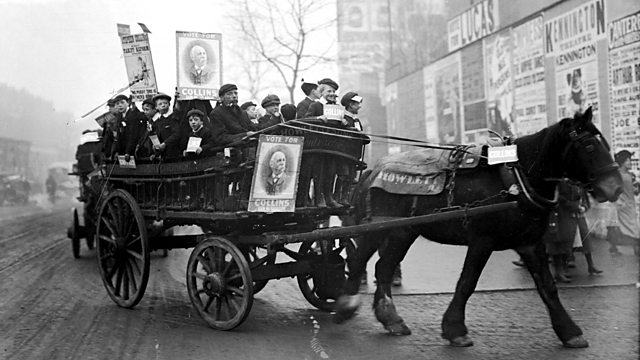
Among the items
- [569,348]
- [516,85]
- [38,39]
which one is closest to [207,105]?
[569,348]

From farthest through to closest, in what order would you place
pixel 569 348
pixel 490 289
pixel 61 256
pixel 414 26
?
pixel 414 26, pixel 61 256, pixel 490 289, pixel 569 348

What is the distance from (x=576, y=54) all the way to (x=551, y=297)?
757 cm

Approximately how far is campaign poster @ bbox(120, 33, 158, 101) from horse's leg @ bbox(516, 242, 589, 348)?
551 cm

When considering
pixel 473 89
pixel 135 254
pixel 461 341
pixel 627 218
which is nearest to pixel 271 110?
pixel 135 254

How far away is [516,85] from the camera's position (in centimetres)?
1426

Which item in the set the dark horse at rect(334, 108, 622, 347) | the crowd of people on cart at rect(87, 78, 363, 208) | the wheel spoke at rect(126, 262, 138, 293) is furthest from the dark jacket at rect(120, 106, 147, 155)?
the dark horse at rect(334, 108, 622, 347)

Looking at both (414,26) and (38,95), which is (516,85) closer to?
(414,26)

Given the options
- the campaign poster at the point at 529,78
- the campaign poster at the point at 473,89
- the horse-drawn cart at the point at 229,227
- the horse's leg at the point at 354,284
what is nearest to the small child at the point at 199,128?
the horse-drawn cart at the point at 229,227

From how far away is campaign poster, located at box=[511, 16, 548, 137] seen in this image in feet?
43.8

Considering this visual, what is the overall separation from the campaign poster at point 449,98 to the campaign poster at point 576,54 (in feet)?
14.7

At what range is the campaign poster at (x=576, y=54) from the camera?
11930 millimetres

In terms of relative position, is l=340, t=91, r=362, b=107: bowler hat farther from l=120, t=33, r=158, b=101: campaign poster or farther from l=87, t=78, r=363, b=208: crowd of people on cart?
l=120, t=33, r=158, b=101: campaign poster

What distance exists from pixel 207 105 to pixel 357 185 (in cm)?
272

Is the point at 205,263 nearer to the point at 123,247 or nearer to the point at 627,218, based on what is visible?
the point at 123,247
